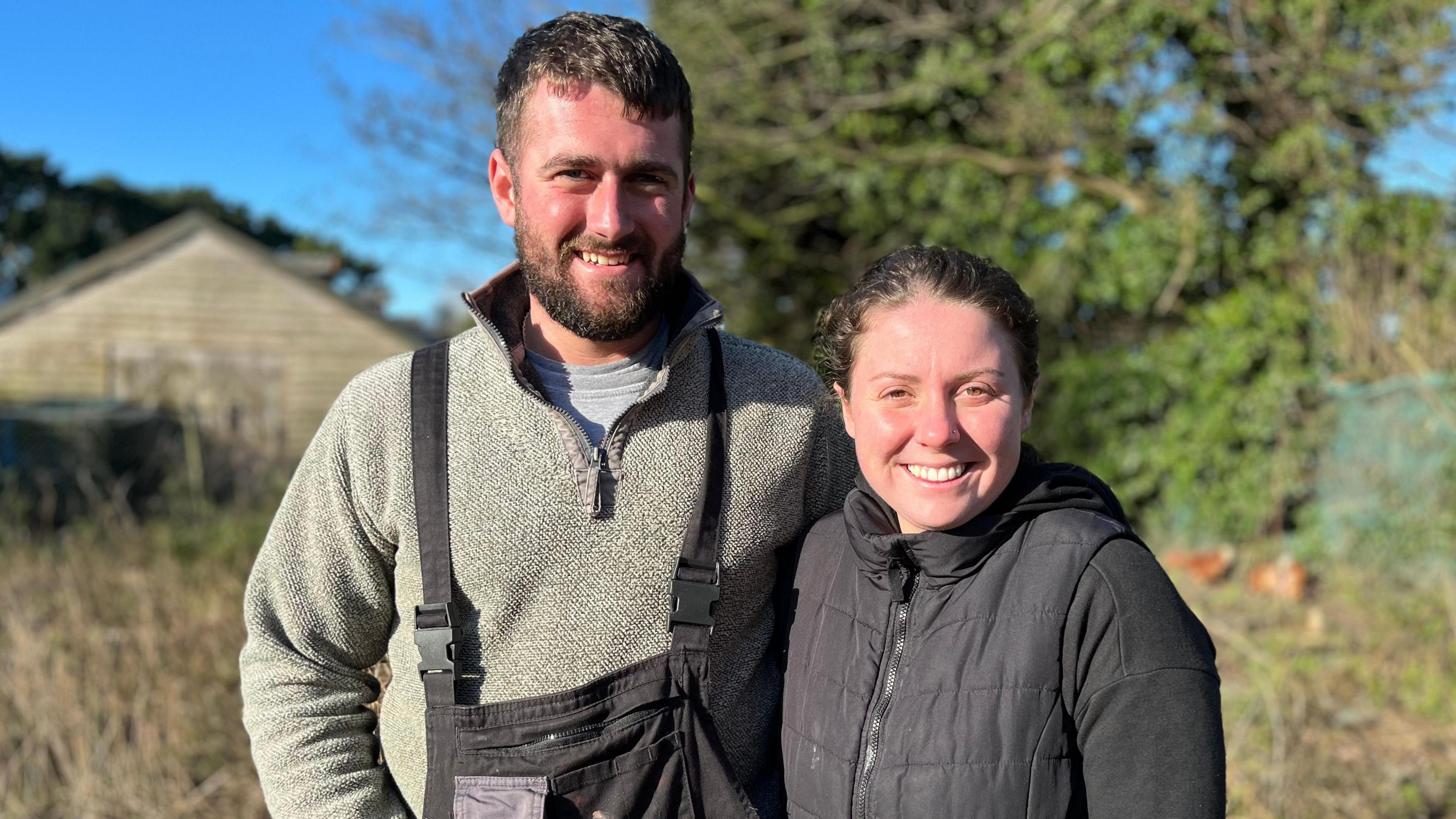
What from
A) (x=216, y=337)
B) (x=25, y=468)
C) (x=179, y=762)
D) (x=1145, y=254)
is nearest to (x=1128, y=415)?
(x=1145, y=254)

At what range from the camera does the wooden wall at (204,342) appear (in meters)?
17.7

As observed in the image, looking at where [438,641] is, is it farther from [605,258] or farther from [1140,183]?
[1140,183]

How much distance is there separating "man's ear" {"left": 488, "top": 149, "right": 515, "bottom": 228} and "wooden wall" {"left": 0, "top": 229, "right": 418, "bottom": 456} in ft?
53.1

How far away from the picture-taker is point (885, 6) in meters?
8.60

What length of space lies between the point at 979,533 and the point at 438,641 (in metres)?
0.92

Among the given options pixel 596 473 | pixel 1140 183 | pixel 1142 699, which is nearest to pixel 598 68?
pixel 596 473

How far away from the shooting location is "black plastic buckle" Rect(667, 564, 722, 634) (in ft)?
6.11

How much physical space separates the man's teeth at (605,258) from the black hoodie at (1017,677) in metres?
0.63

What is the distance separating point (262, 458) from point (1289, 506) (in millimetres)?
12416

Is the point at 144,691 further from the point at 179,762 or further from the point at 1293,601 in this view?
the point at 1293,601

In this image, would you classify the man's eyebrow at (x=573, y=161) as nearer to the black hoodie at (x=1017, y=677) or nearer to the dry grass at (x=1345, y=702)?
the black hoodie at (x=1017, y=677)

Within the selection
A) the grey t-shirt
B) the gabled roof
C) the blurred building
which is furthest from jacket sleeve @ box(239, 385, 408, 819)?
the gabled roof

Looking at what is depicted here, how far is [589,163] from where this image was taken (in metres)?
1.91

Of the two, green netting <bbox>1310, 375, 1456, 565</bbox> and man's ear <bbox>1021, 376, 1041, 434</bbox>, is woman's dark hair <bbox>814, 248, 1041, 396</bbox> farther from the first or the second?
green netting <bbox>1310, 375, 1456, 565</bbox>
